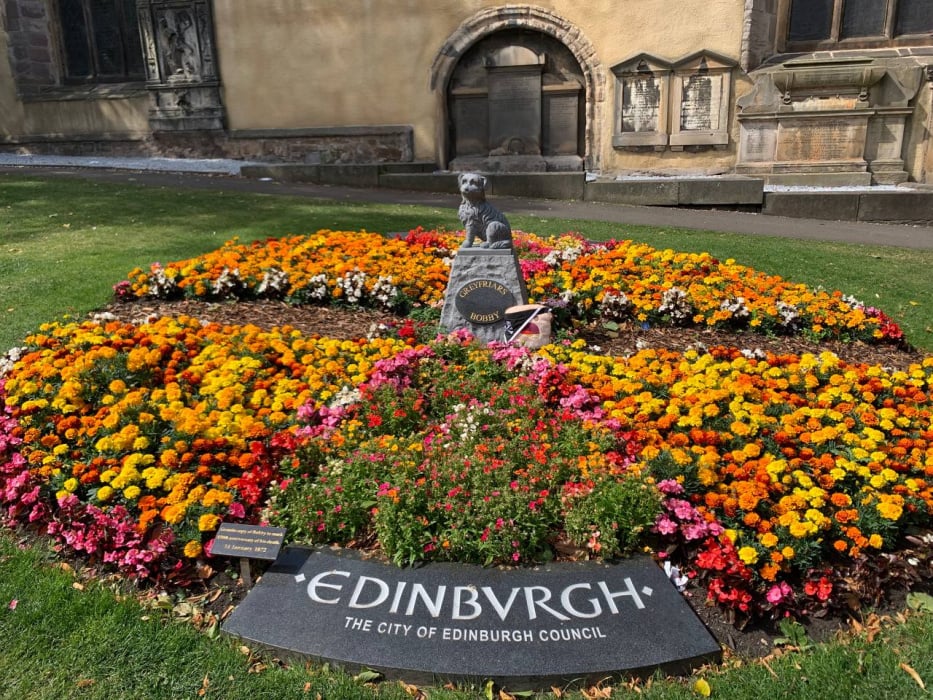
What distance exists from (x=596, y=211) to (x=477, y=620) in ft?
36.2

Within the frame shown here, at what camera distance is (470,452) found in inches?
162

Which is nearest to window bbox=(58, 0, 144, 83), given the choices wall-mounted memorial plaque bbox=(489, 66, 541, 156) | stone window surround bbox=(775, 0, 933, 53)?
wall-mounted memorial plaque bbox=(489, 66, 541, 156)

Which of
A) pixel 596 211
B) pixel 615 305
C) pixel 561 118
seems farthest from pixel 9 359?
pixel 561 118

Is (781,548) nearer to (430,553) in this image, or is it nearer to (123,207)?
(430,553)

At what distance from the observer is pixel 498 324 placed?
5.96 metres

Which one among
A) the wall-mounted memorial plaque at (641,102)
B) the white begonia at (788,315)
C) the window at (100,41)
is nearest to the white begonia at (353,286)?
the white begonia at (788,315)

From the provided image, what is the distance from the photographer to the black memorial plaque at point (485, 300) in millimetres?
5902

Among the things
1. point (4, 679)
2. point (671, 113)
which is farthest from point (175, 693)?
point (671, 113)

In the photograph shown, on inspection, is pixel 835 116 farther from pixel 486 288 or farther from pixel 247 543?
pixel 247 543

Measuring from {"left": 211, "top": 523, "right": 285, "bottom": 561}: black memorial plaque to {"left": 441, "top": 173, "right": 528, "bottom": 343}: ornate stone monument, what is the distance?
291cm

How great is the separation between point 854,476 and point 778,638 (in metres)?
1.23

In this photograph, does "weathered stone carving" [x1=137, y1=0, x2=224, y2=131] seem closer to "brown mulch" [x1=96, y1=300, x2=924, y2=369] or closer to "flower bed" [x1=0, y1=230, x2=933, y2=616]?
"brown mulch" [x1=96, y1=300, x2=924, y2=369]

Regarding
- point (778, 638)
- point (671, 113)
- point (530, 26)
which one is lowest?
point (778, 638)

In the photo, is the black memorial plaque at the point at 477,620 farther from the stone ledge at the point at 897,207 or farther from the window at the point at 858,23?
the window at the point at 858,23
